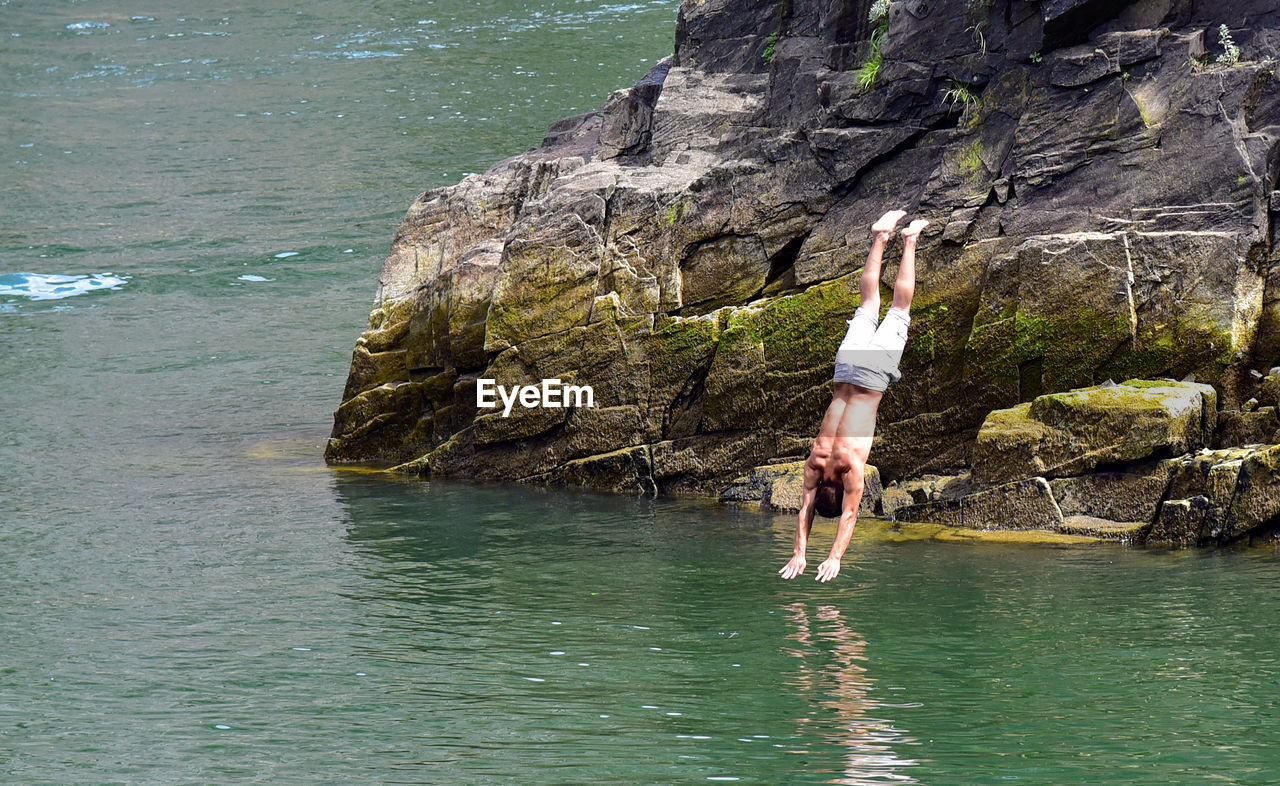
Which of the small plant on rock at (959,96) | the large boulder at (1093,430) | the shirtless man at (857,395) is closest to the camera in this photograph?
the shirtless man at (857,395)

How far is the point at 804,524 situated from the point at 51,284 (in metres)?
26.9

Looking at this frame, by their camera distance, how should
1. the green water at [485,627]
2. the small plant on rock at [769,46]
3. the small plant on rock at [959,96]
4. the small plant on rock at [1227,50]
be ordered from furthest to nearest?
the small plant on rock at [769,46] → the small plant on rock at [959,96] → the small plant on rock at [1227,50] → the green water at [485,627]

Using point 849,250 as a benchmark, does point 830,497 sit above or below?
below

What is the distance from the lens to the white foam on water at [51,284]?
35219 mm

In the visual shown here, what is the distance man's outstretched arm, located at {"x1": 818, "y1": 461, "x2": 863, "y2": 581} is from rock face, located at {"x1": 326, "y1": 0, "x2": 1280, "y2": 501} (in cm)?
412

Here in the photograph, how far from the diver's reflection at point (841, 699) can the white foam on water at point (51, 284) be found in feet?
82.4

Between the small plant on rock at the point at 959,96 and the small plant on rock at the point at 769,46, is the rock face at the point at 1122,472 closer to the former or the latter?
the small plant on rock at the point at 959,96

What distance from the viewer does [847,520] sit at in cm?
1376

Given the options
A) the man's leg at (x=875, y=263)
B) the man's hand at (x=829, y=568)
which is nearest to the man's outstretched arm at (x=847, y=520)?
the man's hand at (x=829, y=568)

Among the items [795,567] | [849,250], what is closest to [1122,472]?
[849,250]

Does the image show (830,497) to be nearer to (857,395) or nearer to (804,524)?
(804,524)

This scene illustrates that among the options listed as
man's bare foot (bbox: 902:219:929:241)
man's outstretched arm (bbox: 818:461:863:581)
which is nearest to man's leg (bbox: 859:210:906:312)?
man's bare foot (bbox: 902:219:929:241)

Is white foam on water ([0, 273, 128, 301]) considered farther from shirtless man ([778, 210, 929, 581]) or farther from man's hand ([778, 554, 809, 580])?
man's hand ([778, 554, 809, 580])

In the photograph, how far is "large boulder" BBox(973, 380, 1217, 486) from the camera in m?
16.9
